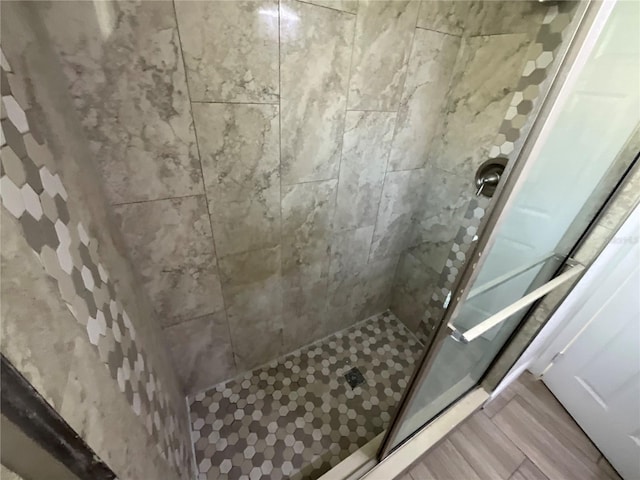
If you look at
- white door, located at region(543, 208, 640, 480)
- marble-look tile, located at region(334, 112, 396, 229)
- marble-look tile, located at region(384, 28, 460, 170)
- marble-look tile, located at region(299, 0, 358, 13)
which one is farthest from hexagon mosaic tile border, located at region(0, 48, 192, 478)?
white door, located at region(543, 208, 640, 480)

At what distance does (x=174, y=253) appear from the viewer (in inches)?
34.9

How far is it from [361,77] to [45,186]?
883 millimetres

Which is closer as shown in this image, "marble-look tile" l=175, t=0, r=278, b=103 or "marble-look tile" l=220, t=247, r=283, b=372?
"marble-look tile" l=175, t=0, r=278, b=103

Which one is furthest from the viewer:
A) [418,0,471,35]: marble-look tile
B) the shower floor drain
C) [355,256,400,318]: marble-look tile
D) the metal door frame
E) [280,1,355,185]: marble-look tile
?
[355,256,400,318]: marble-look tile

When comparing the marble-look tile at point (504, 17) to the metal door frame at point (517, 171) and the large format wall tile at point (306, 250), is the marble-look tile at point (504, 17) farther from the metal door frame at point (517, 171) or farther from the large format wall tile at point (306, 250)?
the large format wall tile at point (306, 250)

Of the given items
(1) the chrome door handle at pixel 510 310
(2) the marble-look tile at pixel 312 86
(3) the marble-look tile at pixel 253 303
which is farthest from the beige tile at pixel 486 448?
(2) the marble-look tile at pixel 312 86

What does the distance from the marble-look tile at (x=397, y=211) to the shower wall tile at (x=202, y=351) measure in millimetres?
840

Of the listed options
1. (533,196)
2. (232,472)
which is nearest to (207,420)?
(232,472)

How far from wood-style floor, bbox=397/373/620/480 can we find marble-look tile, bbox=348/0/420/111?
1.47 metres

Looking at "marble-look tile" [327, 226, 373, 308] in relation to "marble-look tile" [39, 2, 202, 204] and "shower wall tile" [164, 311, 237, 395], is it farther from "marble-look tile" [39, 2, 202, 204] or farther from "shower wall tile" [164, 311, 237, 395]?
"marble-look tile" [39, 2, 202, 204]

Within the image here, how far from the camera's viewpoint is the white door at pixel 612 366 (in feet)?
3.35

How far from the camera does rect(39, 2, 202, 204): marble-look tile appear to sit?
553mm

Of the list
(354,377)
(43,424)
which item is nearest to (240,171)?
(43,424)

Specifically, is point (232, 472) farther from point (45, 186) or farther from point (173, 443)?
point (45, 186)
